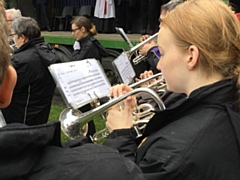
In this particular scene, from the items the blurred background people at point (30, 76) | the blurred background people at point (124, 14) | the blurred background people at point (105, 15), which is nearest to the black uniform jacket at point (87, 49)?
the blurred background people at point (30, 76)

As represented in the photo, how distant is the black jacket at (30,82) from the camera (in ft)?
11.2

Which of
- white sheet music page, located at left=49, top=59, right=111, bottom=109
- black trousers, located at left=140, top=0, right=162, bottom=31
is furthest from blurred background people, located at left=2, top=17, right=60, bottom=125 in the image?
black trousers, located at left=140, top=0, right=162, bottom=31

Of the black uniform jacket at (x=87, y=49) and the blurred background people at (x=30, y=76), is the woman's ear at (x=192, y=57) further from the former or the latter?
the black uniform jacket at (x=87, y=49)

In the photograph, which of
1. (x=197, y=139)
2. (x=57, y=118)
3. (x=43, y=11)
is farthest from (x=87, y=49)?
(x=43, y=11)

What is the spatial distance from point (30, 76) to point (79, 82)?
1.29 m

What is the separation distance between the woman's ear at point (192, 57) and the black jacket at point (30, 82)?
2311mm

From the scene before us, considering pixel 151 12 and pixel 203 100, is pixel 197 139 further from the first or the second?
pixel 151 12

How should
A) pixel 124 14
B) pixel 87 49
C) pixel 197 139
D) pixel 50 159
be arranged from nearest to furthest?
pixel 50 159
pixel 197 139
pixel 87 49
pixel 124 14

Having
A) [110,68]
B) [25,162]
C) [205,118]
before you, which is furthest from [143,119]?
[110,68]

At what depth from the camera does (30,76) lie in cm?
344

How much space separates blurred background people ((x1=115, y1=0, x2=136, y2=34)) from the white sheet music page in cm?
648

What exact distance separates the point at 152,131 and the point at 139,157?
0.37 feet

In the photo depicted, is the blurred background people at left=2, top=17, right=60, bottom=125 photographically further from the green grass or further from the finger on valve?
the finger on valve

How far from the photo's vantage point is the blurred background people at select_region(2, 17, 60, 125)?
3.43 meters
